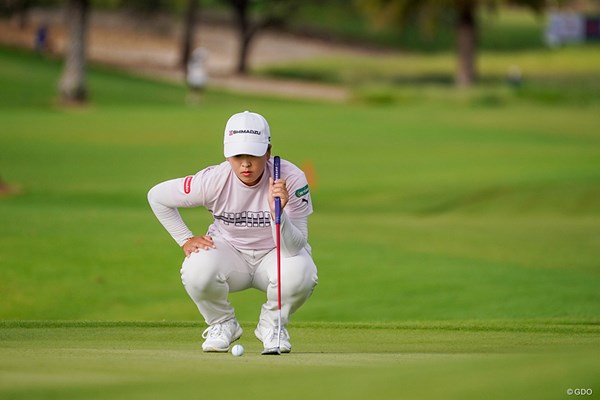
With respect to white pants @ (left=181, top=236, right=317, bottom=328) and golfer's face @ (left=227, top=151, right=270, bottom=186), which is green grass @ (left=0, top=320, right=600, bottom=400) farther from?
golfer's face @ (left=227, top=151, right=270, bottom=186)

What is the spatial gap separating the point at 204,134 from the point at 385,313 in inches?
886

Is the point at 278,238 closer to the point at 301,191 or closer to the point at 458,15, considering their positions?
the point at 301,191

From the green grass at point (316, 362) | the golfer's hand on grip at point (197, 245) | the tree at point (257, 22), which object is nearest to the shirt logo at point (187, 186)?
the golfer's hand on grip at point (197, 245)

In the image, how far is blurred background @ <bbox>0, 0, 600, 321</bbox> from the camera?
582 inches

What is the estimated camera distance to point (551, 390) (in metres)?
5.27

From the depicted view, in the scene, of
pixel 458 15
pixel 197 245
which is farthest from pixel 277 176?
pixel 458 15

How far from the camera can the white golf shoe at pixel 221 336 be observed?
8.48 meters

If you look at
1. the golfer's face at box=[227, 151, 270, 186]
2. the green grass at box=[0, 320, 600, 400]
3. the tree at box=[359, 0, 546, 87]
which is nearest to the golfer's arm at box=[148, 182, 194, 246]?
the golfer's face at box=[227, 151, 270, 186]

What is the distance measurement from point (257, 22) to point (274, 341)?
6169 cm

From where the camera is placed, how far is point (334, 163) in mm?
30453

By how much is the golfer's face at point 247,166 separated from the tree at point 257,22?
185 feet

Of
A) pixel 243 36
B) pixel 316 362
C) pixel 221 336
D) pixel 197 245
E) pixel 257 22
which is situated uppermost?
pixel 257 22

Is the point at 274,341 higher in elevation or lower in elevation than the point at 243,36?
lower

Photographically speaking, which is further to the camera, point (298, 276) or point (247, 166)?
point (298, 276)
